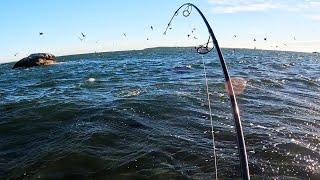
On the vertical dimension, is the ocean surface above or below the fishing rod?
below

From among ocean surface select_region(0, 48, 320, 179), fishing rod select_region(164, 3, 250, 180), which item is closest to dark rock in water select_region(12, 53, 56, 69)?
ocean surface select_region(0, 48, 320, 179)

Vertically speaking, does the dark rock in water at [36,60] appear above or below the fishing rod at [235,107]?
below

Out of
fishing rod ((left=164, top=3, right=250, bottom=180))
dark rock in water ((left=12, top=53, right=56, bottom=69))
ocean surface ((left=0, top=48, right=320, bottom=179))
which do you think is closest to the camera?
fishing rod ((left=164, top=3, right=250, bottom=180))

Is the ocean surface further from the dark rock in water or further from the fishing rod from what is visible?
the dark rock in water

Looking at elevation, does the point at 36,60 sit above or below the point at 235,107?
below

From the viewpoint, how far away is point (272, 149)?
11.6m

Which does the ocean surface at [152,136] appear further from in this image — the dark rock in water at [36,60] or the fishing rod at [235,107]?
the dark rock in water at [36,60]

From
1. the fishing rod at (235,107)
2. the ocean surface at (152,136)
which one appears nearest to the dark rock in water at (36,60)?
the ocean surface at (152,136)

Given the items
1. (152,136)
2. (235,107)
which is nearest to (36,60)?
(152,136)

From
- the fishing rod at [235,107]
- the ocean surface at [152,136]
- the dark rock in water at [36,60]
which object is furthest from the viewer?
the dark rock in water at [36,60]

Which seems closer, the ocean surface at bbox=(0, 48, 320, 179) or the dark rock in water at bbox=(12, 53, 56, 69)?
the ocean surface at bbox=(0, 48, 320, 179)

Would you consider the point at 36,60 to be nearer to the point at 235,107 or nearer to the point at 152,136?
the point at 152,136

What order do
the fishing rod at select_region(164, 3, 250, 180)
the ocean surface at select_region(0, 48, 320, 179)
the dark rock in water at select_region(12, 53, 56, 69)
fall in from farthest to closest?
the dark rock in water at select_region(12, 53, 56, 69)
the ocean surface at select_region(0, 48, 320, 179)
the fishing rod at select_region(164, 3, 250, 180)

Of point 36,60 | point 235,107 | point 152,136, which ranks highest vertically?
point 235,107
